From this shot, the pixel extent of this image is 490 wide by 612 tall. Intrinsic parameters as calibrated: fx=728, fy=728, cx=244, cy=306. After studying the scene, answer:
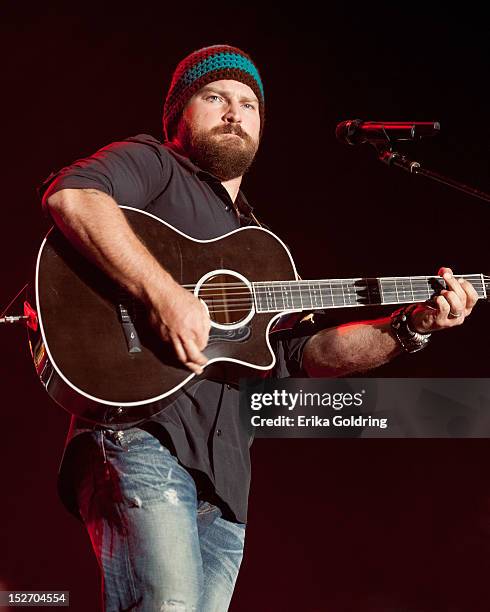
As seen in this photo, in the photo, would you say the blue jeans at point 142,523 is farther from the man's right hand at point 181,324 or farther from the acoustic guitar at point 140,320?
the man's right hand at point 181,324

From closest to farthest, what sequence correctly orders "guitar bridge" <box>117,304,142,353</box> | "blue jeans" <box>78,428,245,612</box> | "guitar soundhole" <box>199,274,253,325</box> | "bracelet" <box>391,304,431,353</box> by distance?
"blue jeans" <box>78,428,245,612</box> < "guitar bridge" <box>117,304,142,353</box> < "guitar soundhole" <box>199,274,253,325</box> < "bracelet" <box>391,304,431,353</box>

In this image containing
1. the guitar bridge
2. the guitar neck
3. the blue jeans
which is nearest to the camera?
the blue jeans

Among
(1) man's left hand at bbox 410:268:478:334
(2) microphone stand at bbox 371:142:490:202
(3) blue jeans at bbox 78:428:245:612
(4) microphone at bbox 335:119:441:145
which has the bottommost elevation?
(3) blue jeans at bbox 78:428:245:612

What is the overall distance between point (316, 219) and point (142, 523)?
2.44 meters

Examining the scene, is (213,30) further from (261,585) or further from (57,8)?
(261,585)

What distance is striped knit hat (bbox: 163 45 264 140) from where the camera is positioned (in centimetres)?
264

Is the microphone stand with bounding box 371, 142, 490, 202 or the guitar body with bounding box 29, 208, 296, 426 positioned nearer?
the guitar body with bounding box 29, 208, 296, 426

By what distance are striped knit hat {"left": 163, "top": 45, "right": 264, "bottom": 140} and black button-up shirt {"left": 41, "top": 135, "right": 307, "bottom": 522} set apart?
0.40 metres

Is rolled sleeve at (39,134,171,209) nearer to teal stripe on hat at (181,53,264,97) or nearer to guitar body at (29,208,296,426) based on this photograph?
guitar body at (29,208,296,426)

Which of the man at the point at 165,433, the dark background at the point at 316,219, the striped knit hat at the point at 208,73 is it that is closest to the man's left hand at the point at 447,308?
the man at the point at 165,433

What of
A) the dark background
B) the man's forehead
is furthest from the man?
the dark background

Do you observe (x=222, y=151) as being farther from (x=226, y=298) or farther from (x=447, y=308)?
(x=447, y=308)

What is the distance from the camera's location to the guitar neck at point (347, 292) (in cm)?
225

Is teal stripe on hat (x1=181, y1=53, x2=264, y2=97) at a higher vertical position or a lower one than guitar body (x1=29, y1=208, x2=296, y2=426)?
higher
